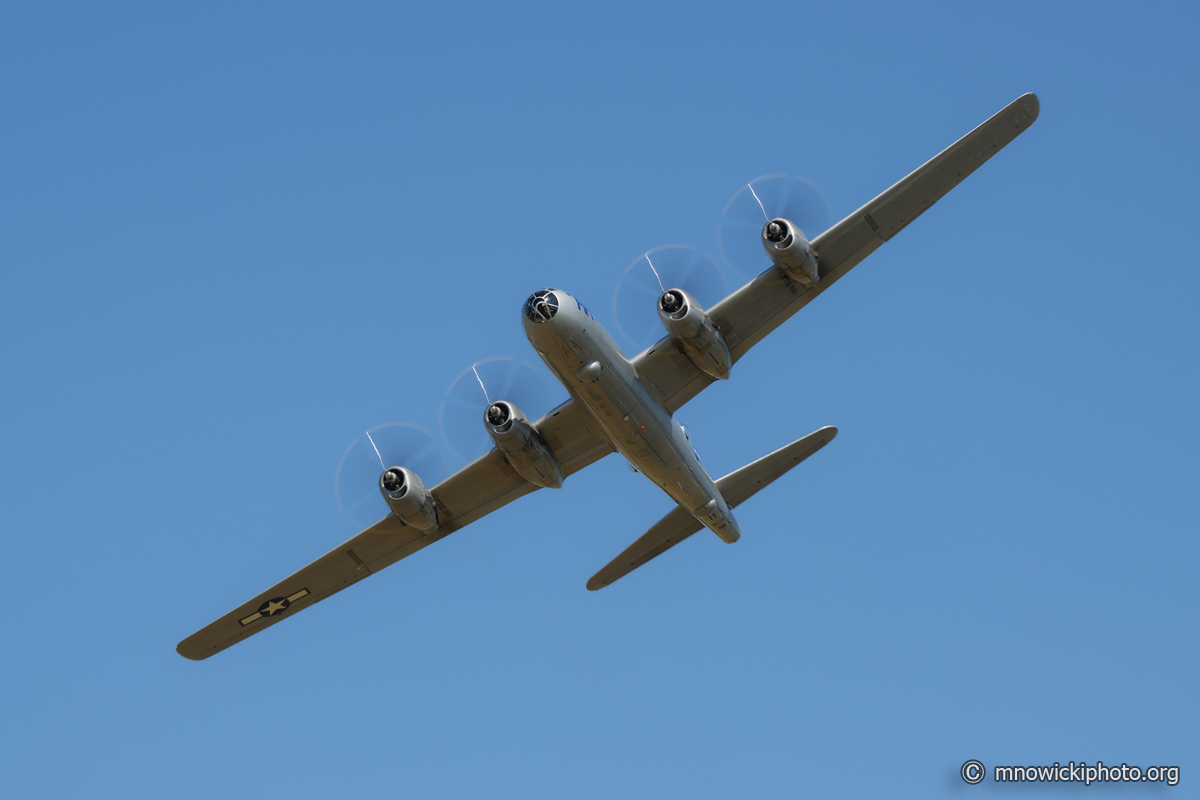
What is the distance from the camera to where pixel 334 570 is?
107ft

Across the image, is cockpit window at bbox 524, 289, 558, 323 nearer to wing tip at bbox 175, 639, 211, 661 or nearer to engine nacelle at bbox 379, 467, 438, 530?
engine nacelle at bbox 379, 467, 438, 530

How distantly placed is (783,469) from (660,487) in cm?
375

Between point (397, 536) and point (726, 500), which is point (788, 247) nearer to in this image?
point (726, 500)

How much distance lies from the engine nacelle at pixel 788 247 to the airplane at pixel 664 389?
0.04 metres

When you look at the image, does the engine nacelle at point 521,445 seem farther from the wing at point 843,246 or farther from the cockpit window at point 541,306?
the cockpit window at point 541,306

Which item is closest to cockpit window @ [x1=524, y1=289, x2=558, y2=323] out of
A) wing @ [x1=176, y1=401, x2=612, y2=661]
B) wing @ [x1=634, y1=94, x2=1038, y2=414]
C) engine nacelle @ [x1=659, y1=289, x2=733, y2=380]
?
engine nacelle @ [x1=659, y1=289, x2=733, y2=380]

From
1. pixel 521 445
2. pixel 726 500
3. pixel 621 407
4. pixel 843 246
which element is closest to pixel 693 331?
pixel 621 407

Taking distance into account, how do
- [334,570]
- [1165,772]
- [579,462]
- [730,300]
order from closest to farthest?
[1165,772], [730,300], [579,462], [334,570]

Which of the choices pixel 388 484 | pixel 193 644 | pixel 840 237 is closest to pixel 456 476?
pixel 388 484

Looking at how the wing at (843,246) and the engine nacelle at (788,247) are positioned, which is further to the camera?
the wing at (843,246)

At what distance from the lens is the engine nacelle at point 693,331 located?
88.6ft

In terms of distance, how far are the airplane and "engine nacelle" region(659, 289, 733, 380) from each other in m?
0.03

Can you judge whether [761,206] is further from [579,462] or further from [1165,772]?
[1165,772]

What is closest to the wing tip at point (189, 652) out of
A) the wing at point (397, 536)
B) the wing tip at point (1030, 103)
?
the wing at point (397, 536)
